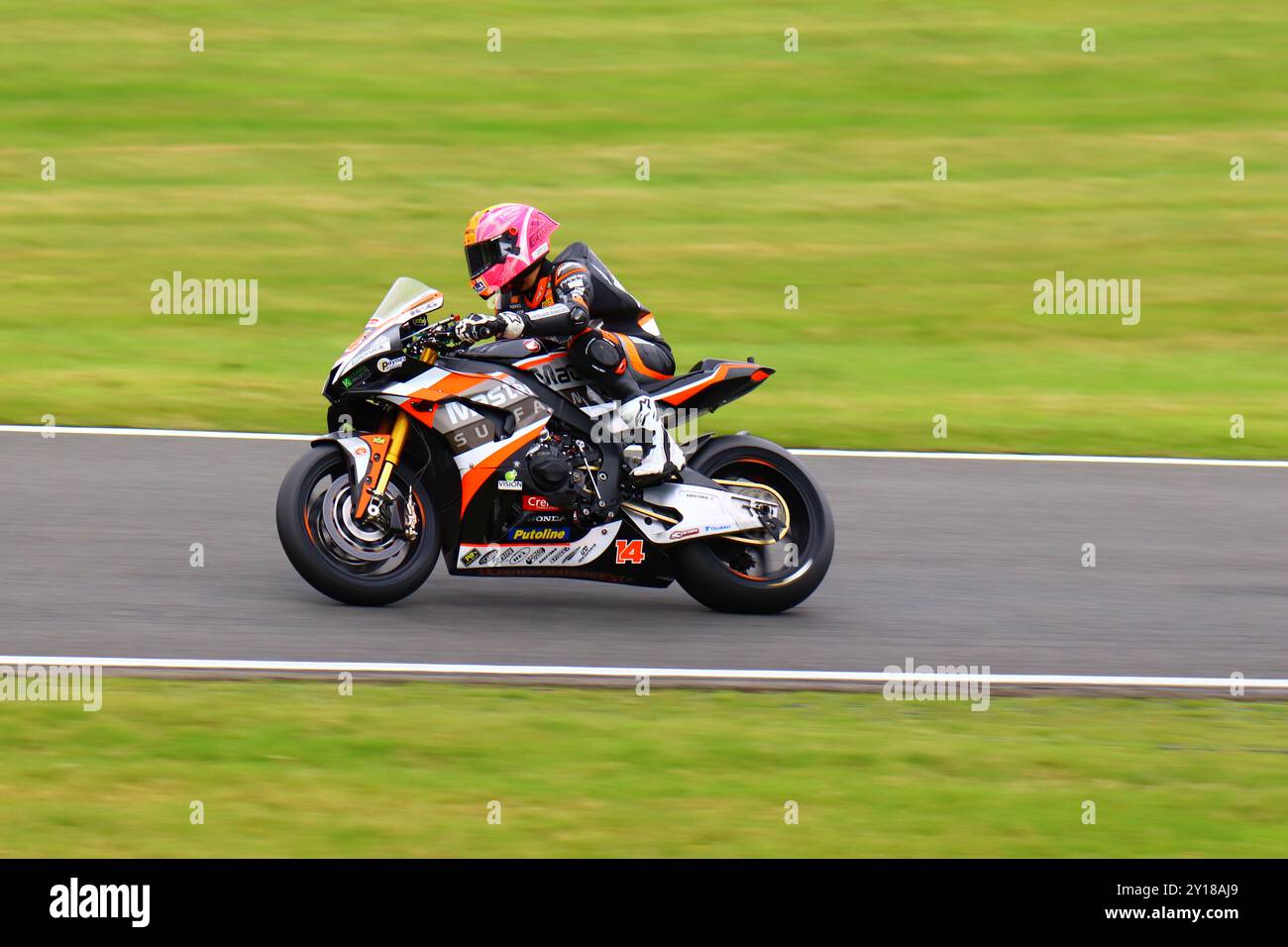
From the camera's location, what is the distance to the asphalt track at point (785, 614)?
8.09m

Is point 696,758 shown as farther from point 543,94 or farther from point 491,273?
point 543,94

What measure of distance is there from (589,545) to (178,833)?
3051 mm

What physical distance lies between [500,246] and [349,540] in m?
1.49

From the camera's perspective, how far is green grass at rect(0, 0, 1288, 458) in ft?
45.2

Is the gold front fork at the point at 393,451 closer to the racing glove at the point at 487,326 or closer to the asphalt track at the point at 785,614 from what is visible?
the racing glove at the point at 487,326

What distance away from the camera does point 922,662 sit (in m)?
8.09

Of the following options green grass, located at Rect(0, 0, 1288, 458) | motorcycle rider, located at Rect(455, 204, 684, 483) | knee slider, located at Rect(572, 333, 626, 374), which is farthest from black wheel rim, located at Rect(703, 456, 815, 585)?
green grass, located at Rect(0, 0, 1288, 458)

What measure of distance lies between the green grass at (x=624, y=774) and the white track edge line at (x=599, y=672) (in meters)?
0.20

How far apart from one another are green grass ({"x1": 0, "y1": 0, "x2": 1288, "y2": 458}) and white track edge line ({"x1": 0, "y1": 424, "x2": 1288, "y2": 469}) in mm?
220

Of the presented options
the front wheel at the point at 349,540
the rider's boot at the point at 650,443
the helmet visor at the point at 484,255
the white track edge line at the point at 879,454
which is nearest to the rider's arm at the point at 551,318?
the helmet visor at the point at 484,255

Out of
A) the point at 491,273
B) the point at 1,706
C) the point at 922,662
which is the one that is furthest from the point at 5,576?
the point at 922,662

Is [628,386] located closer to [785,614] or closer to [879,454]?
[785,614]

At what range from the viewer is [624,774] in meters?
6.56

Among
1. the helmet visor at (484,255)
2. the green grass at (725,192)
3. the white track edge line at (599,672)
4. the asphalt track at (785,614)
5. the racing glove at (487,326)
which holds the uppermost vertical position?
the green grass at (725,192)
